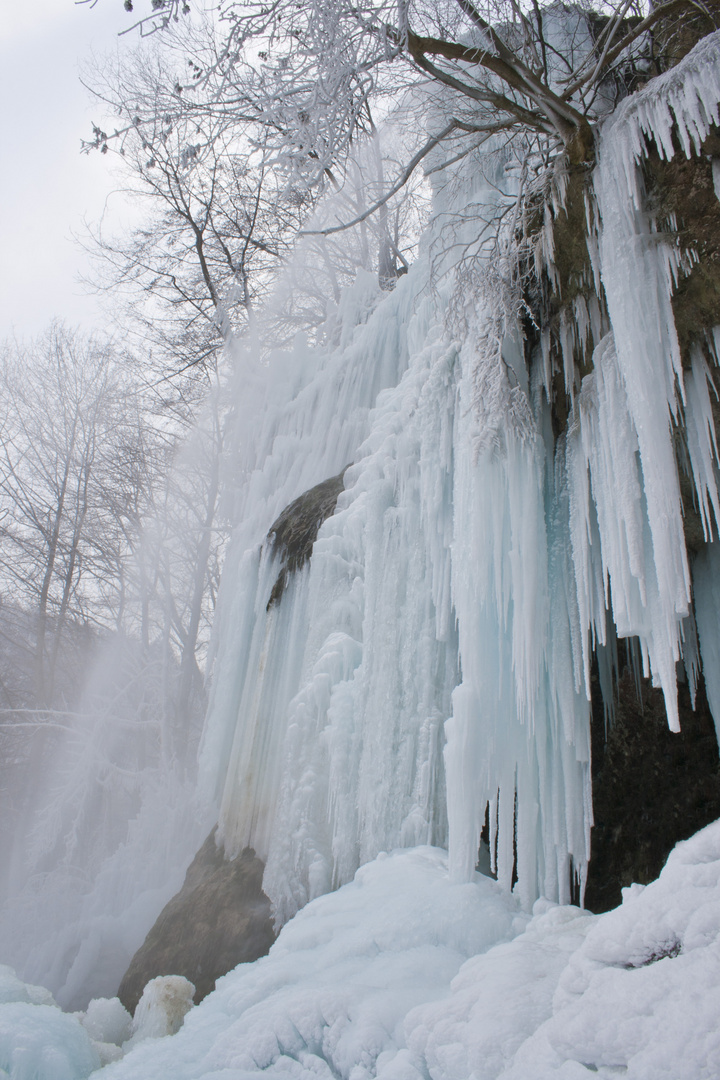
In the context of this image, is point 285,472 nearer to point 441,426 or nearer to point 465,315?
point 441,426

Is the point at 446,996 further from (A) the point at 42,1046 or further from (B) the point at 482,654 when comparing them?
(A) the point at 42,1046

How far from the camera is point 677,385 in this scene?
9.70ft

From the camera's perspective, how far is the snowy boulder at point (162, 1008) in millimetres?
3980

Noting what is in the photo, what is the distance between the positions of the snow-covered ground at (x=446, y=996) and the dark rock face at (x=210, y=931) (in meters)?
1.12

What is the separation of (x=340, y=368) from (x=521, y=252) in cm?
503

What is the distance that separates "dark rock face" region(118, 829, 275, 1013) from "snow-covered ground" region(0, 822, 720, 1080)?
3.67 ft

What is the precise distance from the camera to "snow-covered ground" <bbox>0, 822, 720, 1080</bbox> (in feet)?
5.06

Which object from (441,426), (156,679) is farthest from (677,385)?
(156,679)

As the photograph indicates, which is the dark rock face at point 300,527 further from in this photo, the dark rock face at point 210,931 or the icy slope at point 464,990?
the icy slope at point 464,990

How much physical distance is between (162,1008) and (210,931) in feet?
4.29

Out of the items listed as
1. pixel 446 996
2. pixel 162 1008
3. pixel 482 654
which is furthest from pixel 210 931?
pixel 482 654

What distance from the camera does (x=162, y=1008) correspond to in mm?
4074

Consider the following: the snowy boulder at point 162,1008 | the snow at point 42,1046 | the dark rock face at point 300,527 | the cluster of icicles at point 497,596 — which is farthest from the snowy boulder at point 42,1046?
the dark rock face at point 300,527

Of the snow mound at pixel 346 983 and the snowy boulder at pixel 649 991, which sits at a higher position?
the snowy boulder at pixel 649 991
